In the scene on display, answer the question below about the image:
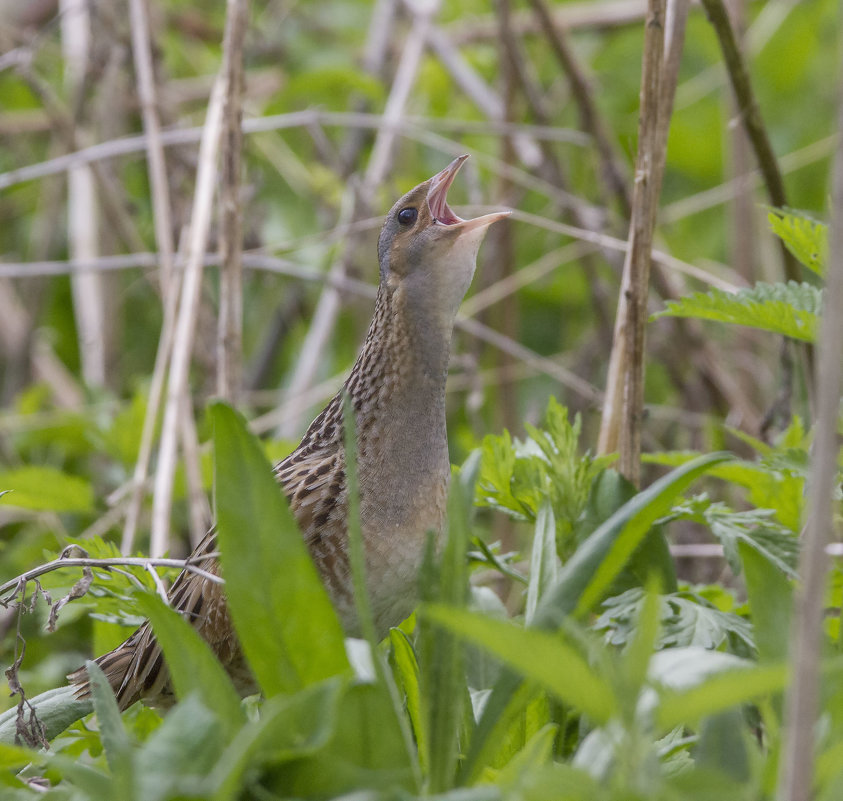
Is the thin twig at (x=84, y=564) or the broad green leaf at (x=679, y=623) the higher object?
the thin twig at (x=84, y=564)

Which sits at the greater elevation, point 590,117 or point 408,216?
point 590,117

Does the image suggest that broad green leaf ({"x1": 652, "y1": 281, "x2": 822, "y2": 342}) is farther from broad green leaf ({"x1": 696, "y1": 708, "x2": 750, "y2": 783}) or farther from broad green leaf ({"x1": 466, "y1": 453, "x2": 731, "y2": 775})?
broad green leaf ({"x1": 696, "y1": 708, "x2": 750, "y2": 783})

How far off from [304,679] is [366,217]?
1.64m

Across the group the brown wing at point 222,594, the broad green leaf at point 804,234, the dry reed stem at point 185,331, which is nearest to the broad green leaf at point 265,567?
the brown wing at point 222,594

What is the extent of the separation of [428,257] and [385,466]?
28 centimetres

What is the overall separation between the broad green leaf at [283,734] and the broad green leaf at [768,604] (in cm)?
32

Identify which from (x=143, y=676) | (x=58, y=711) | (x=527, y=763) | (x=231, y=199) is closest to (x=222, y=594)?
(x=143, y=676)

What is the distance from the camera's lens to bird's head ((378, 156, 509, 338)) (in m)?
1.31

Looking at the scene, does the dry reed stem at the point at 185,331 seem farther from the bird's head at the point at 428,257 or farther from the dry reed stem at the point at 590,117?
the dry reed stem at the point at 590,117

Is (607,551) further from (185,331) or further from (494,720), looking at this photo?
(185,331)

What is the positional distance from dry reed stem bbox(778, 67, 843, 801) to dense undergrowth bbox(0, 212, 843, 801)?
0.04 meters

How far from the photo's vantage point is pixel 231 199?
1621 millimetres

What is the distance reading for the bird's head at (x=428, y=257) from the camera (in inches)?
51.6

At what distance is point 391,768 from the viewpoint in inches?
27.6
